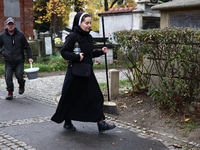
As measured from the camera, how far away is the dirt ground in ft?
15.5

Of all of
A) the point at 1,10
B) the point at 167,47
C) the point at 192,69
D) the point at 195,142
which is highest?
the point at 1,10

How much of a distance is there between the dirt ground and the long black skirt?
3.33ft

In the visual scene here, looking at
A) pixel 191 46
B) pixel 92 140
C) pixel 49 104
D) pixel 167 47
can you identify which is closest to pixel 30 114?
pixel 49 104

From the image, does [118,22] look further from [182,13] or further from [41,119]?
[41,119]

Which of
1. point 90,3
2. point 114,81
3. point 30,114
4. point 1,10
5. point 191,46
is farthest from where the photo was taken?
point 90,3

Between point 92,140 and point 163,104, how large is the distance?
71.7 inches

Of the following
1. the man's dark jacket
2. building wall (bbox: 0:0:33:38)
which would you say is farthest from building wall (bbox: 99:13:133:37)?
the man's dark jacket

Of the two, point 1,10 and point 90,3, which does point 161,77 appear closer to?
point 1,10

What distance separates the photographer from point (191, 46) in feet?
16.3

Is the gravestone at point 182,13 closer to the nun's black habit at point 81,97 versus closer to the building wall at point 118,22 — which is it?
the nun's black habit at point 81,97

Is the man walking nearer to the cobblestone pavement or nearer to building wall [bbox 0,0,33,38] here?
the cobblestone pavement

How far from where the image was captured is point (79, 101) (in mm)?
4734

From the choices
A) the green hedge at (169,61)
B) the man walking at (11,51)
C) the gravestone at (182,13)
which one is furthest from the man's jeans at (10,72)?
the gravestone at (182,13)

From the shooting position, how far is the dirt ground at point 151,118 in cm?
473
